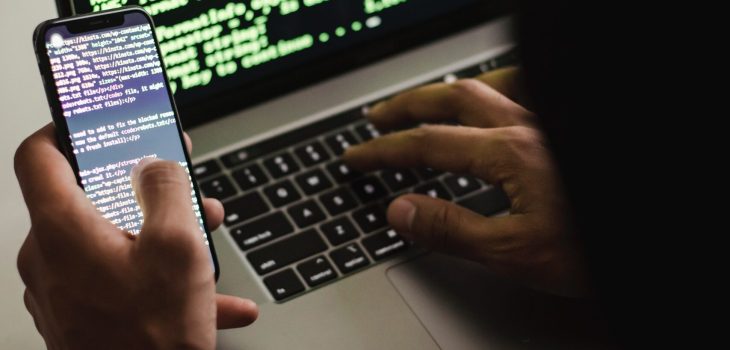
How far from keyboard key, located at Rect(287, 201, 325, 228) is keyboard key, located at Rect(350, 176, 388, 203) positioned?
0.14 ft

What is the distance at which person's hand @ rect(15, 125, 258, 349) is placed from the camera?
48cm

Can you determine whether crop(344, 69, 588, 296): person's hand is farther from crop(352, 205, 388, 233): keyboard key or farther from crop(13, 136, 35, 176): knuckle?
crop(13, 136, 35, 176): knuckle

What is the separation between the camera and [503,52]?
0.89 metres

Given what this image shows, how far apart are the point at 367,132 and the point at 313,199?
0.11m

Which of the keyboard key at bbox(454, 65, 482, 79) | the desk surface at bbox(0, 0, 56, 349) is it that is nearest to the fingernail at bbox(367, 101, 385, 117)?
the keyboard key at bbox(454, 65, 482, 79)

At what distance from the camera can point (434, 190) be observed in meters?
0.77

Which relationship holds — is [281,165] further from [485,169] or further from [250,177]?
[485,169]

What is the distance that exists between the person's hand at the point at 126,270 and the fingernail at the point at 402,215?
24 cm

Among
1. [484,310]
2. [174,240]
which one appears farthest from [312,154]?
[174,240]

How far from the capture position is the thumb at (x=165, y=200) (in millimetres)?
477

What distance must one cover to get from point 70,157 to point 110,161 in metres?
0.03

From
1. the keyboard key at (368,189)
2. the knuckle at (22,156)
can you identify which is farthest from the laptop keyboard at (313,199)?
the knuckle at (22,156)

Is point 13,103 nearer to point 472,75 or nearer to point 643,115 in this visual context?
point 472,75

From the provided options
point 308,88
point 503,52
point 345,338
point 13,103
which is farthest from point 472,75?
point 13,103
